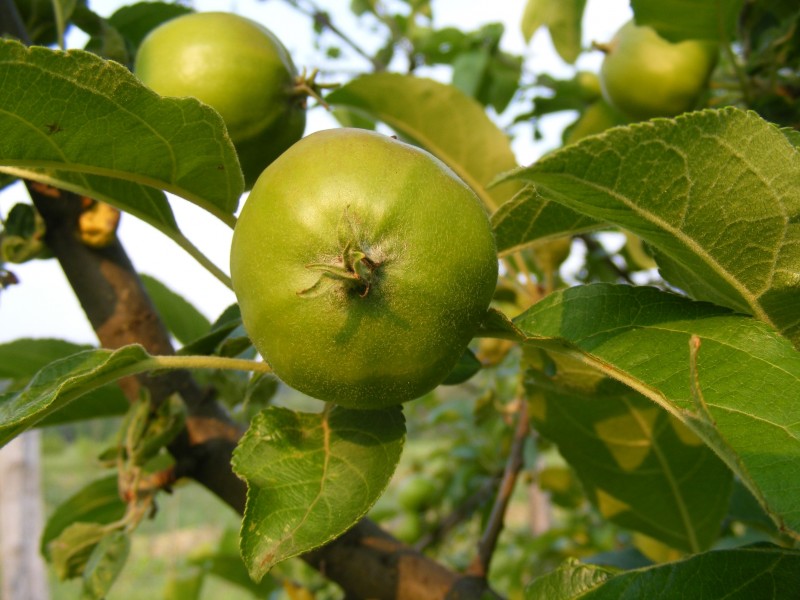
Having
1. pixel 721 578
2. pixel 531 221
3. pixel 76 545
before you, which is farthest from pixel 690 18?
pixel 76 545

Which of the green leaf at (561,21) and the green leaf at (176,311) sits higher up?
the green leaf at (561,21)

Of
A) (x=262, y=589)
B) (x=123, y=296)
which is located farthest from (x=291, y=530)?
(x=262, y=589)

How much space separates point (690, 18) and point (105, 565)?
136 cm

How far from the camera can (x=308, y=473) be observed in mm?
724

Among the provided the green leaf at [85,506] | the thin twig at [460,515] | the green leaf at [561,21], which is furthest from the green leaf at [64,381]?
the thin twig at [460,515]

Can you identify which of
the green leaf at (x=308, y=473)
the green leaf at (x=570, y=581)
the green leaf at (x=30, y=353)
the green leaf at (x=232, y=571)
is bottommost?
the green leaf at (x=232, y=571)

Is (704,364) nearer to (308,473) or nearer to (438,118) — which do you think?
(308,473)

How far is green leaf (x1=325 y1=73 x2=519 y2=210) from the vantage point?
132 centimetres

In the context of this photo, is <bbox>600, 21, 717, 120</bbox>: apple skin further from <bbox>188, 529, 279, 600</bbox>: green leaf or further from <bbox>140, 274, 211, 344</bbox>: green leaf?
<bbox>188, 529, 279, 600</bbox>: green leaf

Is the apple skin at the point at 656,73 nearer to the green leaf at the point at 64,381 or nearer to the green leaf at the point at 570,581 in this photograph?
the green leaf at the point at 570,581

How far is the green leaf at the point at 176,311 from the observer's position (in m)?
1.40

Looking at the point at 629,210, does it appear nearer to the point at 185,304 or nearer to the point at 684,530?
the point at 684,530

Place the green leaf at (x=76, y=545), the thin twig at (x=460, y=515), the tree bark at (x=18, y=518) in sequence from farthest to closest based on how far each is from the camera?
the tree bark at (x=18, y=518)
the thin twig at (x=460, y=515)
the green leaf at (x=76, y=545)

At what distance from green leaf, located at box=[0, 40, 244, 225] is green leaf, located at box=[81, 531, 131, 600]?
467 mm
